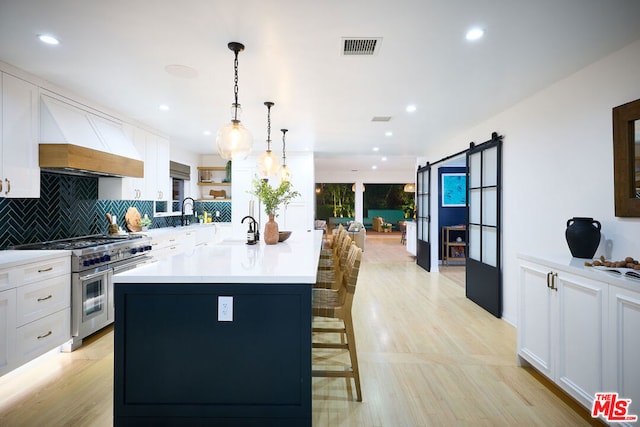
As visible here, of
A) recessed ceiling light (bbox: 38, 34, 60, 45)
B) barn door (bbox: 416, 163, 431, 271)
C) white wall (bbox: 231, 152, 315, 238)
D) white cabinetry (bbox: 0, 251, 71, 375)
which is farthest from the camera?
white wall (bbox: 231, 152, 315, 238)

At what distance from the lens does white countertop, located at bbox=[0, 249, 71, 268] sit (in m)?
2.52

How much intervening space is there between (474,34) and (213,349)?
2.57m

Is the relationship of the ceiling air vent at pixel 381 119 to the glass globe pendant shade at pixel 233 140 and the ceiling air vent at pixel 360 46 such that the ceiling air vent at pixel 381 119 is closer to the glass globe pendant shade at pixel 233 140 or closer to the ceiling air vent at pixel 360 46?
the ceiling air vent at pixel 360 46

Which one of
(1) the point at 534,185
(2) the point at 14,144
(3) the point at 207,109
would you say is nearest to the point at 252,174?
(3) the point at 207,109

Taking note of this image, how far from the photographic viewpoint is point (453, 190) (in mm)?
8148

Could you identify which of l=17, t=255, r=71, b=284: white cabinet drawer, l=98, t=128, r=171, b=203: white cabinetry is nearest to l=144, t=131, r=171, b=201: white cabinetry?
l=98, t=128, r=171, b=203: white cabinetry

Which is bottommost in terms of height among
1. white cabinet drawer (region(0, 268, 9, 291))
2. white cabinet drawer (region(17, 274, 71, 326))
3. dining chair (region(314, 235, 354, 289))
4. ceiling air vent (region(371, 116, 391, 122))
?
white cabinet drawer (region(17, 274, 71, 326))

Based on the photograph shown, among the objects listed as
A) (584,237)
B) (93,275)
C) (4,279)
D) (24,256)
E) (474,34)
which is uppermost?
(474,34)

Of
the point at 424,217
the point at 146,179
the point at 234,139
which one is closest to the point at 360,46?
the point at 234,139

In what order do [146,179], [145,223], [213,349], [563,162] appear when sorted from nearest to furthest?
[213,349], [563,162], [146,179], [145,223]

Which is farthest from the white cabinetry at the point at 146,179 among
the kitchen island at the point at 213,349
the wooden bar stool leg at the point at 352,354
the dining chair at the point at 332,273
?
the wooden bar stool leg at the point at 352,354

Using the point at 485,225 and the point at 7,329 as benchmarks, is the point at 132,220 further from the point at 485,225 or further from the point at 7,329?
the point at 485,225

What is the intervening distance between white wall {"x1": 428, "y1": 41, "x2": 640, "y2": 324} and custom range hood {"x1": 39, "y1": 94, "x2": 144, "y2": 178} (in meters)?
4.10

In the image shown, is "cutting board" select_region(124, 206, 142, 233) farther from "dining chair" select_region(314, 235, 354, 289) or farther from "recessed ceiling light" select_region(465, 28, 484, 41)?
"recessed ceiling light" select_region(465, 28, 484, 41)
